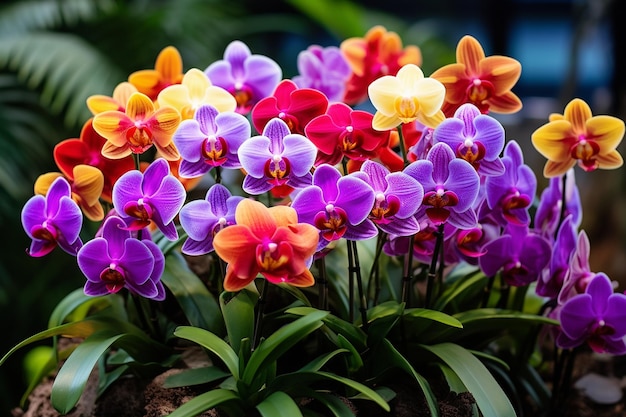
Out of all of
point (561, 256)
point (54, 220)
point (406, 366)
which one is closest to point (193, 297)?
point (54, 220)

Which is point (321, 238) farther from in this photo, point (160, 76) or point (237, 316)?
point (160, 76)

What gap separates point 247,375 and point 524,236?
47 cm

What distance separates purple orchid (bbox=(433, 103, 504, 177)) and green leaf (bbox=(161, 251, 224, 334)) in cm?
42

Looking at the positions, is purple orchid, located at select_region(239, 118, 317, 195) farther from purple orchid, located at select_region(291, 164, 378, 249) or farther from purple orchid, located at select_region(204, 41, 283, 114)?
purple orchid, located at select_region(204, 41, 283, 114)

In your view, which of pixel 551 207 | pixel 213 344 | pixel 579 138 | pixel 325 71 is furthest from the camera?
pixel 325 71

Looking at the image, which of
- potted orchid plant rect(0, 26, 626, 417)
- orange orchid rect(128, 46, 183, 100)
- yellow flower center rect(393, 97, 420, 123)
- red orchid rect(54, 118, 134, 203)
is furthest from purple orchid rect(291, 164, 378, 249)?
orange orchid rect(128, 46, 183, 100)

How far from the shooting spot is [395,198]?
85 centimetres

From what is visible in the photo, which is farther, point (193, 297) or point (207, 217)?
point (193, 297)

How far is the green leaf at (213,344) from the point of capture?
89 centimetres

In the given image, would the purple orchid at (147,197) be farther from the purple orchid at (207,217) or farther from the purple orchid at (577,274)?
the purple orchid at (577,274)

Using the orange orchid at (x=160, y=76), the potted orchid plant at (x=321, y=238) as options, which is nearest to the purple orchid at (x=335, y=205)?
the potted orchid plant at (x=321, y=238)

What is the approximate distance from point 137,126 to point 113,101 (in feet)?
0.60

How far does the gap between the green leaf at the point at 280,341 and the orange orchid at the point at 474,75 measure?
0.38 m

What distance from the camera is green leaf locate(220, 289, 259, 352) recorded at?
0.94 metres
